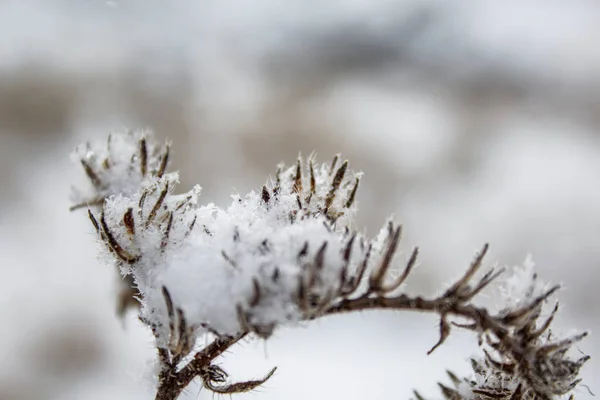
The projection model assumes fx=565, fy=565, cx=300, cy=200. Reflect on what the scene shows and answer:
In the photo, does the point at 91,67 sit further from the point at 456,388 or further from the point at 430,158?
the point at 456,388

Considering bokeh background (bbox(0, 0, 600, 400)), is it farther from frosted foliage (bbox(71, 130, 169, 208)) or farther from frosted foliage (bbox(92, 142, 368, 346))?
frosted foliage (bbox(92, 142, 368, 346))

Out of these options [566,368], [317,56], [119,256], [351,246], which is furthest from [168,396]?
[317,56]

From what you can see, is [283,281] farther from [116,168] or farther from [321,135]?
[321,135]

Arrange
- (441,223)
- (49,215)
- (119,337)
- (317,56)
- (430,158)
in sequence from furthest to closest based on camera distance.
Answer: (317,56)
(430,158)
(441,223)
(49,215)
(119,337)

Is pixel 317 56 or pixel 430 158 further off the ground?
pixel 317 56

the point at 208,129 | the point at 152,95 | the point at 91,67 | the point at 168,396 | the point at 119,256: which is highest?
the point at 91,67

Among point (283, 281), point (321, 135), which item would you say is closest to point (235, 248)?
point (283, 281)
